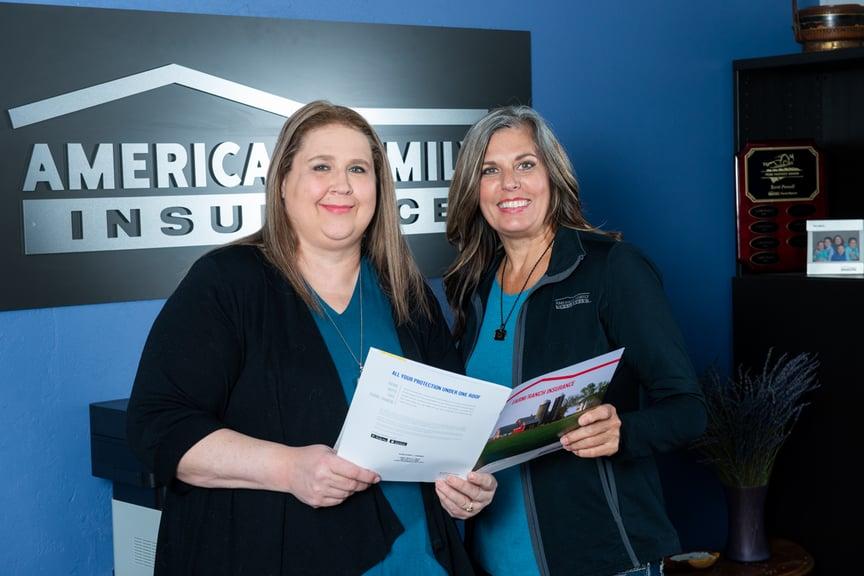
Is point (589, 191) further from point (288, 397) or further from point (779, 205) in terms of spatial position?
point (288, 397)

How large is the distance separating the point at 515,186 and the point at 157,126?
957 mm

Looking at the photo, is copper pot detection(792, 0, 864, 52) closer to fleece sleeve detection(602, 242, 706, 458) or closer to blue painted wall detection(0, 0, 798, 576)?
blue painted wall detection(0, 0, 798, 576)

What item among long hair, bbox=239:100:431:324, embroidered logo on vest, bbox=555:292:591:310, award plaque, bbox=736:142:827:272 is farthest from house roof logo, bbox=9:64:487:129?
award plaque, bbox=736:142:827:272

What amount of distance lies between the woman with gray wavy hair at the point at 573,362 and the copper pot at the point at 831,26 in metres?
1.82

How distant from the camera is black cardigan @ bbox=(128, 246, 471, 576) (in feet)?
5.36

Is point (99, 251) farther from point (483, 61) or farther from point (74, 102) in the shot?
point (483, 61)

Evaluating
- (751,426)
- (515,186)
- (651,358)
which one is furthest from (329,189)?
(751,426)

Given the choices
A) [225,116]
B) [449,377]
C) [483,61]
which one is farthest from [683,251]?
[449,377]

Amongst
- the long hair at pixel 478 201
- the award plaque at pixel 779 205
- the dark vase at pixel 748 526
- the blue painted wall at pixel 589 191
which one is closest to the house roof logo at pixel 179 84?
the blue painted wall at pixel 589 191

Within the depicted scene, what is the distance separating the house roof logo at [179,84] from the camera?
240 cm

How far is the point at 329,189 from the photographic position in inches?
71.9

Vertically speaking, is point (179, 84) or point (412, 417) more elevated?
point (179, 84)

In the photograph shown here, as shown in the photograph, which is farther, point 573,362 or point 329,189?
point 573,362

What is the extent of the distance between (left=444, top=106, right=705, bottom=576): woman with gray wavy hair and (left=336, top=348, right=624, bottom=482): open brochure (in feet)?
0.29
